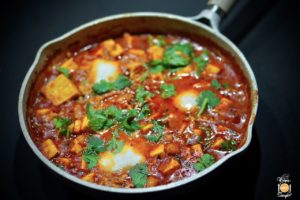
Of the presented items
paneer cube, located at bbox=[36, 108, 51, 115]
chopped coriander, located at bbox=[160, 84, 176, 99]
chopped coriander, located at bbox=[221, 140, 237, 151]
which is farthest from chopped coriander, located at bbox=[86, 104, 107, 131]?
chopped coriander, located at bbox=[221, 140, 237, 151]

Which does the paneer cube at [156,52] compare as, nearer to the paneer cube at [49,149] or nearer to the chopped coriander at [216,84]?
the chopped coriander at [216,84]

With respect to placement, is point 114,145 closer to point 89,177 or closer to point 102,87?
point 89,177

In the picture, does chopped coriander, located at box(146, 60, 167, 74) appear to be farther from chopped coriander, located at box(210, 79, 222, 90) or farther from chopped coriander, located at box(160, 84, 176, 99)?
chopped coriander, located at box(210, 79, 222, 90)

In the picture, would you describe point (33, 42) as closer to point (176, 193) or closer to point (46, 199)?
point (46, 199)

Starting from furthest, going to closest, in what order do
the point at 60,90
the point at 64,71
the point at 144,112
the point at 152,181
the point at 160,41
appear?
1. the point at 160,41
2. the point at 64,71
3. the point at 60,90
4. the point at 144,112
5. the point at 152,181

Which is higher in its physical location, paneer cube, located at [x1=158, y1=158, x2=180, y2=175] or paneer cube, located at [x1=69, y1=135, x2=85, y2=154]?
paneer cube, located at [x1=158, y1=158, x2=180, y2=175]

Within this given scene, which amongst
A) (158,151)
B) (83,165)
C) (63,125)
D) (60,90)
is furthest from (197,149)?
(60,90)
